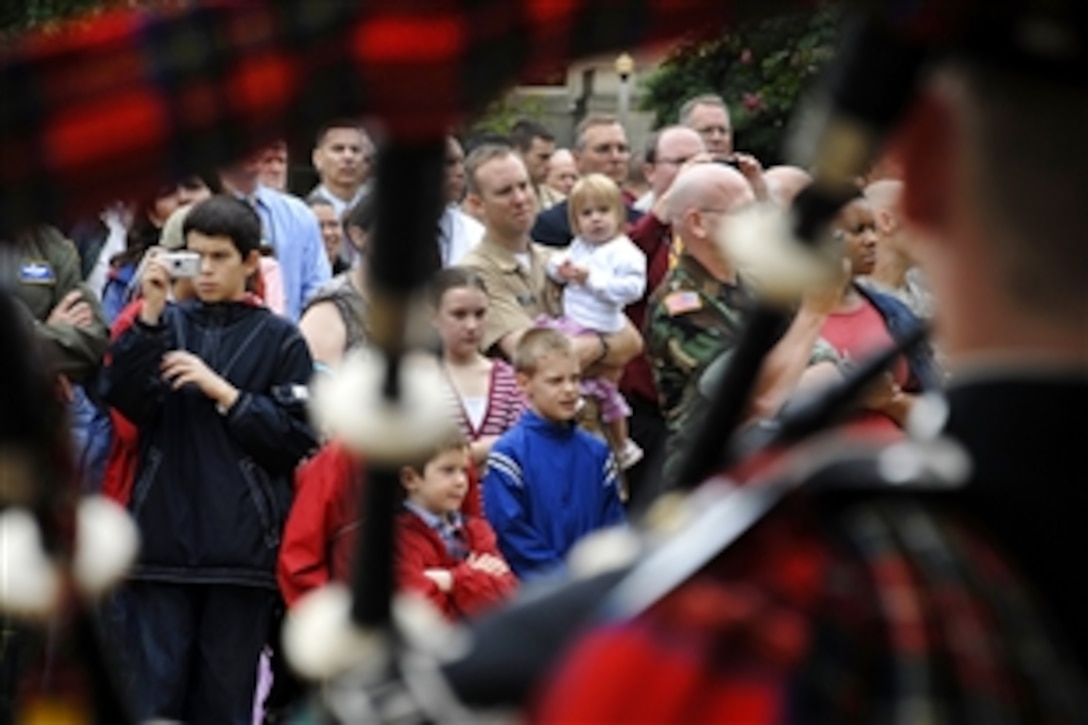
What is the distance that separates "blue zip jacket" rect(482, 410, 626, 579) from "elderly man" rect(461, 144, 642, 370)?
1.19 metres

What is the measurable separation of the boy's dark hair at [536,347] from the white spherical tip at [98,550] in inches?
211

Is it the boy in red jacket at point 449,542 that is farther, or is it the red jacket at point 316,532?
the red jacket at point 316,532

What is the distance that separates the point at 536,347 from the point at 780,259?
5.50m

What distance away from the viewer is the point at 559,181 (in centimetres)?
1187

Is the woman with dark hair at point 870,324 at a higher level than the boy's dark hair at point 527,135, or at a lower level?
higher

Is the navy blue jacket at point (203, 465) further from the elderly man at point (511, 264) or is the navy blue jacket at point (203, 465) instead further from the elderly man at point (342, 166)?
the elderly man at point (342, 166)

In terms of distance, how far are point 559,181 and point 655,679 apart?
1030 cm

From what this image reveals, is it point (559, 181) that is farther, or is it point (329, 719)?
point (559, 181)

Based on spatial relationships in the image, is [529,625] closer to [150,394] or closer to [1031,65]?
[1031,65]

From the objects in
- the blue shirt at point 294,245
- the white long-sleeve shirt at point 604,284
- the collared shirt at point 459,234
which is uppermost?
the blue shirt at point 294,245

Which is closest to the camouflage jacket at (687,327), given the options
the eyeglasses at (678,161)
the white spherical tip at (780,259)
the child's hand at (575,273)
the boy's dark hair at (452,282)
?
the boy's dark hair at (452,282)

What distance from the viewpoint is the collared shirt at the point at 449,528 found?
6.18m

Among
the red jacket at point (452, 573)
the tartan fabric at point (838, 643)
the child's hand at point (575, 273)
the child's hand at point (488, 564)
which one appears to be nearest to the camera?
the tartan fabric at point (838, 643)

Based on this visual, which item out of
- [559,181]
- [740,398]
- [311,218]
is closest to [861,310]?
[311,218]
